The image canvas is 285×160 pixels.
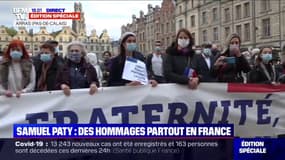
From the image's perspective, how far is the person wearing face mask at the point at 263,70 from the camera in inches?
269

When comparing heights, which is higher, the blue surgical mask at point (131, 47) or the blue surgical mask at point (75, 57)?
the blue surgical mask at point (131, 47)

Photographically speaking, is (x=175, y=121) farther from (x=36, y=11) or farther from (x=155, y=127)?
(x=36, y=11)

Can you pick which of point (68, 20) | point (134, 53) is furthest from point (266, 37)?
point (134, 53)

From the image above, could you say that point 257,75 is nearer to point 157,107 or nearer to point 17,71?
point 157,107

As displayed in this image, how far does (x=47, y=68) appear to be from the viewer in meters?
6.75

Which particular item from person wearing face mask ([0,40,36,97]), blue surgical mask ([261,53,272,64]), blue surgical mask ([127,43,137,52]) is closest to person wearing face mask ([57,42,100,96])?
person wearing face mask ([0,40,36,97])

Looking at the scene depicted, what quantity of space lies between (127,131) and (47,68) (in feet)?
6.38

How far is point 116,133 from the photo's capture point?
5.35 metres

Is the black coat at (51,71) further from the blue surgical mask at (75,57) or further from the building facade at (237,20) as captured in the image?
the building facade at (237,20)

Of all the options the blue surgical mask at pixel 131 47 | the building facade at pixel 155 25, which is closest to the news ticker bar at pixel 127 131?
the blue surgical mask at pixel 131 47

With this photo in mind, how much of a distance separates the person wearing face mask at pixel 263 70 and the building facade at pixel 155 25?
84.8 m

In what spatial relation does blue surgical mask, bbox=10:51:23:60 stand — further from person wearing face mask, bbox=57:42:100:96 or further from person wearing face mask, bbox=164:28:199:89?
person wearing face mask, bbox=164:28:199:89

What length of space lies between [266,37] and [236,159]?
59.0m

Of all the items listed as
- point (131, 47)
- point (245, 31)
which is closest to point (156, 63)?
point (131, 47)
